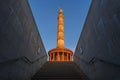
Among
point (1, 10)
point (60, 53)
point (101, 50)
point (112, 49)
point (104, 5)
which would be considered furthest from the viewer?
point (60, 53)

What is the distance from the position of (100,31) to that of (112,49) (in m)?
1.38

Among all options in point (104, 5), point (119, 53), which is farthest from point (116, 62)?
point (104, 5)

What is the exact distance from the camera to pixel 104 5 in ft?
17.2

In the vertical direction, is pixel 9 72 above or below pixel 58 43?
below

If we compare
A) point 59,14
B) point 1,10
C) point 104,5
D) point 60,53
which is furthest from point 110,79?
point 59,14

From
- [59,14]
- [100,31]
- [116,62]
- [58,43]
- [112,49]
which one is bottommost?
[116,62]

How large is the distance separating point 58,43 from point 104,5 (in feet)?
67.7

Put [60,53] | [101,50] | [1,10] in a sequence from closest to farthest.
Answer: [1,10] → [101,50] → [60,53]

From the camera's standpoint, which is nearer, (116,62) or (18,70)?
(116,62)

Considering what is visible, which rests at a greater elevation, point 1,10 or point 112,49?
point 1,10

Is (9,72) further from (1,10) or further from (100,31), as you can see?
(100,31)

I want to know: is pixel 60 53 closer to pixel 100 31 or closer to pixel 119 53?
pixel 100 31

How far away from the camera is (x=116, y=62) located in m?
4.08

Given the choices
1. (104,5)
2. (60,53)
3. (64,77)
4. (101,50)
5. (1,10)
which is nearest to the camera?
(1,10)
